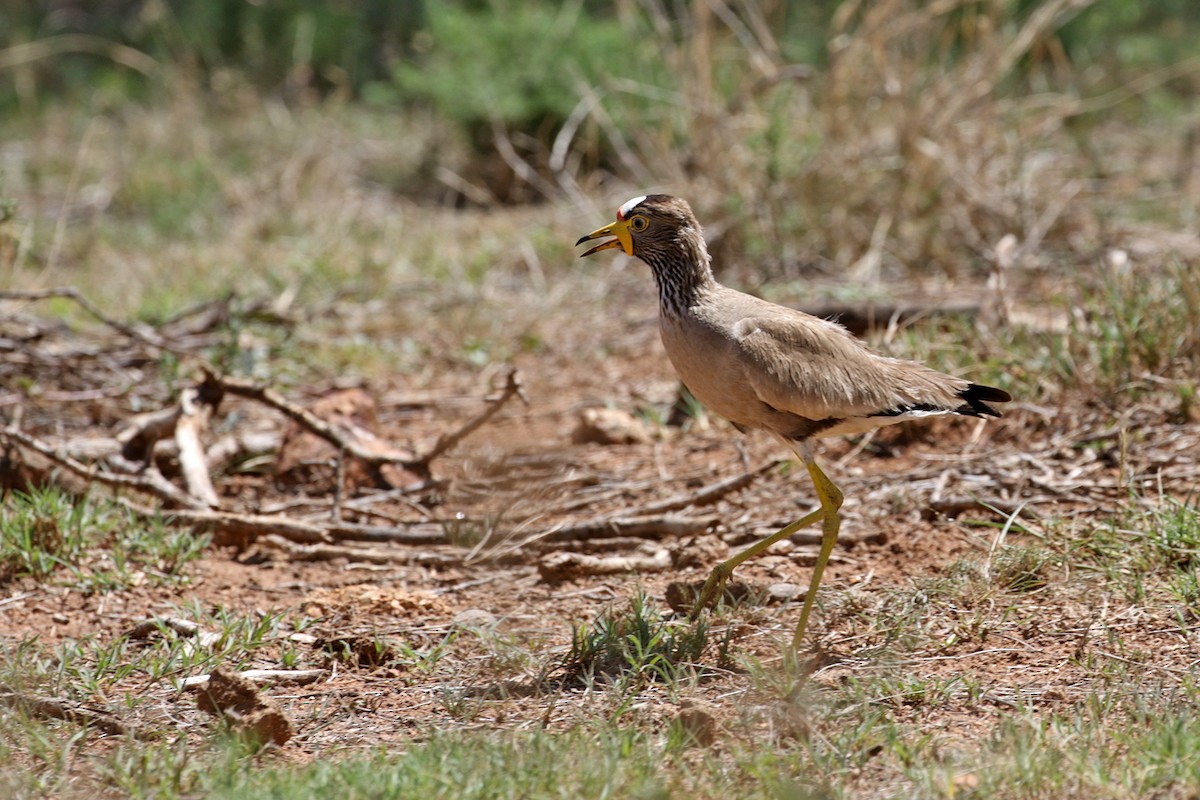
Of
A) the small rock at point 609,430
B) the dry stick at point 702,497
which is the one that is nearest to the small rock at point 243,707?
the dry stick at point 702,497

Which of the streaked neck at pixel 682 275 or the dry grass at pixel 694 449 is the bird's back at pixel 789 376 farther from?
the dry grass at pixel 694 449

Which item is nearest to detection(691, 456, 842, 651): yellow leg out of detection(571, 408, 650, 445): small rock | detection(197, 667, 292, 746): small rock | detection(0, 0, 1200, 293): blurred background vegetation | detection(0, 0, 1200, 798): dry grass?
detection(0, 0, 1200, 798): dry grass

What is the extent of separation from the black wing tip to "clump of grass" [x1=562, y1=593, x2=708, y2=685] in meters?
1.17

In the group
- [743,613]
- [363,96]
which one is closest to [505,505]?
[743,613]

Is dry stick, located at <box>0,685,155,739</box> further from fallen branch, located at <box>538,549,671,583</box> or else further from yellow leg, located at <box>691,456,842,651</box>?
yellow leg, located at <box>691,456,842,651</box>

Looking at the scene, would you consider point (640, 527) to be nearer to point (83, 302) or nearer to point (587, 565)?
point (587, 565)

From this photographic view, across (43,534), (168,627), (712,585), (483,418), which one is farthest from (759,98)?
(168,627)

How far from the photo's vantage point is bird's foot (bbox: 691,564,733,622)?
4.00 metres

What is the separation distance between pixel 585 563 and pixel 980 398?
1.48 m

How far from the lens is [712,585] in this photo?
13.2 feet

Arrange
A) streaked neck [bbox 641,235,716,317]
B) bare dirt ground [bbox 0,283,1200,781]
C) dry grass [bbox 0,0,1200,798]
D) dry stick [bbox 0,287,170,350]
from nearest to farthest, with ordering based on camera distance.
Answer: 1. dry grass [bbox 0,0,1200,798]
2. bare dirt ground [bbox 0,283,1200,781]
3. streaked neck [bbox 641,235,716,317]
4. dry stick [bbox 0,287,170,350]

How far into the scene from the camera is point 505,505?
4.48 meters

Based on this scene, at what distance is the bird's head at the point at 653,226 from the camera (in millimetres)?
4316

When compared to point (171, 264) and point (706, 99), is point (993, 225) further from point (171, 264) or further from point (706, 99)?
point (171, 264)
